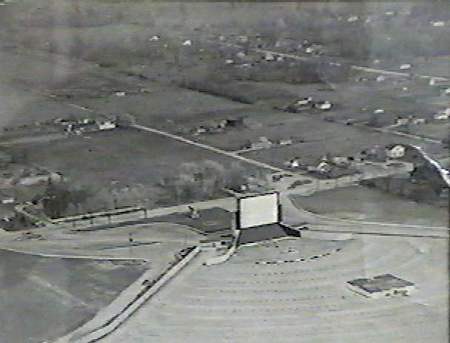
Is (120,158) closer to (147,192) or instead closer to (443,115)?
(147,192)

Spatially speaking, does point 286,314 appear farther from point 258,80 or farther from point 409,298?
point 258,80

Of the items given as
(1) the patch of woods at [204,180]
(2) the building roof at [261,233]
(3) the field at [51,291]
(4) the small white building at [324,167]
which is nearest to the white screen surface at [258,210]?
(2) the building roof at [261,233]

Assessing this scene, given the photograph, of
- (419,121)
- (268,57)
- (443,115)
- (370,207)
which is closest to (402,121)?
(419,121)

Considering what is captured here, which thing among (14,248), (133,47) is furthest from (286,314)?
(133,47)

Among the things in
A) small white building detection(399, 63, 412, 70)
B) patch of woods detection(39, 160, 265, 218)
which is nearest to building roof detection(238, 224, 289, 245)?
patch of woods detection(39, 160, 265, 218)

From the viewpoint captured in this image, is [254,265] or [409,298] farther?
[254,265]
